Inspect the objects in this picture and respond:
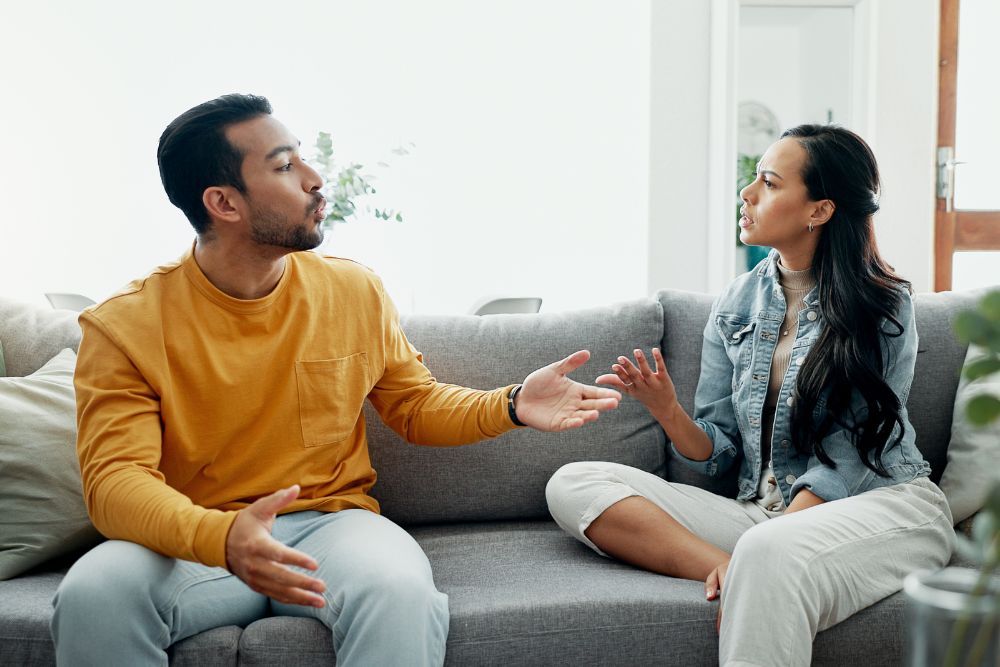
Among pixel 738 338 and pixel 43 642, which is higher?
pixel 738 338

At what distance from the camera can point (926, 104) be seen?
11.5ft

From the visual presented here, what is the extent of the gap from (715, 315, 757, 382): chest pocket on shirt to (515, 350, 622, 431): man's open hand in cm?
34

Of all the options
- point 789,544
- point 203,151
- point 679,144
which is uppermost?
point 679,144

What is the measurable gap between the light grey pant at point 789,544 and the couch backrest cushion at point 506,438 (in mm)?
148

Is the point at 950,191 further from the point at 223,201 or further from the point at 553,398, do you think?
the point at 223,201

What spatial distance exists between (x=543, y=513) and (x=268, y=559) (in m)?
0.88

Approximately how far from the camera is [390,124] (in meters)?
3.62

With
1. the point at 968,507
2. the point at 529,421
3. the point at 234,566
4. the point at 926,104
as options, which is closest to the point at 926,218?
the point at 926,104

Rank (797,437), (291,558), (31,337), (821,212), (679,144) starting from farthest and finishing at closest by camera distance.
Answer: (679,144)
(31,337)
(821,212)
(797,437)
(291,558)

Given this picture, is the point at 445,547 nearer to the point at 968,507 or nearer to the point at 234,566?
the point at 234,566

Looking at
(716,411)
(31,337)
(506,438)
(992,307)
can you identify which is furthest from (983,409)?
(31,337)

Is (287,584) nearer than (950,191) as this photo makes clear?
Yes

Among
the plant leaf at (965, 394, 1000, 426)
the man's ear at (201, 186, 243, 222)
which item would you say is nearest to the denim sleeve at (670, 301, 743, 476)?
the man's ear at (201, 186, 243, 222)

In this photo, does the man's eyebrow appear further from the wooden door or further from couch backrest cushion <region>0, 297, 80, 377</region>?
the wooden door
